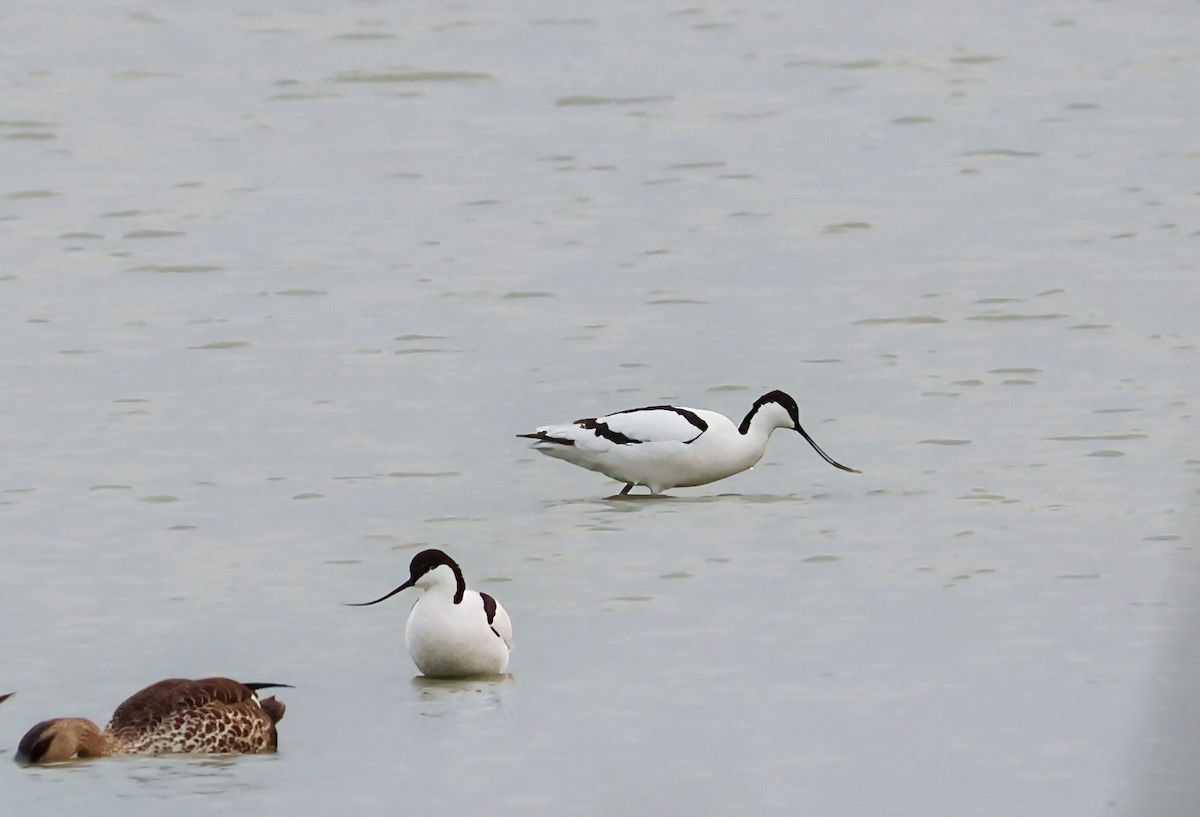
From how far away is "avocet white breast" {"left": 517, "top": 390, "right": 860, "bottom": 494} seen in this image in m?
12.9

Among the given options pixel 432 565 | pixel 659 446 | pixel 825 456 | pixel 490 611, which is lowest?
pixel 825 456

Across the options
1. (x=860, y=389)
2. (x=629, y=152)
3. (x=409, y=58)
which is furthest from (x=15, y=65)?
(x=860, y=389)

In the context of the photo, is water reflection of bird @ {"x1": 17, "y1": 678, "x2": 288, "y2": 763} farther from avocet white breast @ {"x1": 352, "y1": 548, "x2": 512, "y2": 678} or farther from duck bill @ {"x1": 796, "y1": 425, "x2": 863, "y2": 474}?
duck bill @ {"x1": 796, "y1": 425, "x2": 863, "y2": 474}

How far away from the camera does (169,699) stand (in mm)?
8555

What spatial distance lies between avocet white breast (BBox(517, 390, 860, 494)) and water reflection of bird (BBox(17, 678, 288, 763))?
451 cm

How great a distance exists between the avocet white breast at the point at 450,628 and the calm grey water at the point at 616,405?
0.46ft

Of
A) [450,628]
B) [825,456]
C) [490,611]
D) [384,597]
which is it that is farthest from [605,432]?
[450,628]

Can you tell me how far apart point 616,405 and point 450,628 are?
5.20 metres

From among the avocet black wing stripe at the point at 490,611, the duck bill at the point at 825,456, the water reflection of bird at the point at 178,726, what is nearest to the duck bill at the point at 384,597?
the avocet black wing stripe at the point at 490,611

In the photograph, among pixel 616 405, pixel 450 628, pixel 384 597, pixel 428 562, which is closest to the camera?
pixel 450 628

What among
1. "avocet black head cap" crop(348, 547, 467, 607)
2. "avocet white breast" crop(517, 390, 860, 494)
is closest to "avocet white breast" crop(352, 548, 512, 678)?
"avocet black head cap" crop(348, 547, 467, 607)

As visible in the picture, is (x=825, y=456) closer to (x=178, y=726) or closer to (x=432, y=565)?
(x=432, y=565)

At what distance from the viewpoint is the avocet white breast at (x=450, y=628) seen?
945cm

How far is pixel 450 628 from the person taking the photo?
944cm
